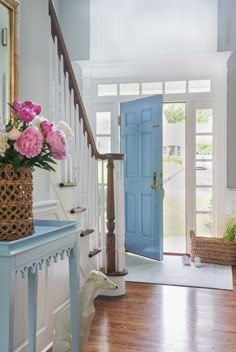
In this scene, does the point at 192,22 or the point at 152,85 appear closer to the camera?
the point at 192,22

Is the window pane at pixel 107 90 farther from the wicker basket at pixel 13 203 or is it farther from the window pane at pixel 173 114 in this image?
the wicker basket at pixel 13 203

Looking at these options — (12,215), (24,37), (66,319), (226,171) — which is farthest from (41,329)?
(226,171)

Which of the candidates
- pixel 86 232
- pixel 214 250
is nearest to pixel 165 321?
pixel 86 232

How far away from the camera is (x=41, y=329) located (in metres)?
2.39

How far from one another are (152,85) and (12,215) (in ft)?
13.5

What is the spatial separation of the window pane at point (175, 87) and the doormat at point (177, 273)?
87.2 inches

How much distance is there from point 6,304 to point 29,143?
0.57 metres

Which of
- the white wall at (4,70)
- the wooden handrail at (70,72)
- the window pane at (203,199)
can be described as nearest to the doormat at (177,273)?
the window pane at (203,199)

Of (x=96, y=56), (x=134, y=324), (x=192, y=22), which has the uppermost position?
(x=192, y=22)

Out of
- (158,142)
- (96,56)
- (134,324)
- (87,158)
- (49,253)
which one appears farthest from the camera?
(96,56)

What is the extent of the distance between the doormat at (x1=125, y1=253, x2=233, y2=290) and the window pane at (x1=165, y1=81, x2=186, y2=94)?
7.27 feet

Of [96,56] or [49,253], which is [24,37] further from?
[96,56]

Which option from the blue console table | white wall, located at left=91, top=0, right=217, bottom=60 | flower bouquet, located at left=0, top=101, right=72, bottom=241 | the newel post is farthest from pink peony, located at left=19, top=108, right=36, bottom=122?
white wall, located at left=91, top=0, right=217, bottom=60

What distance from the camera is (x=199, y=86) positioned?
5.18 m
